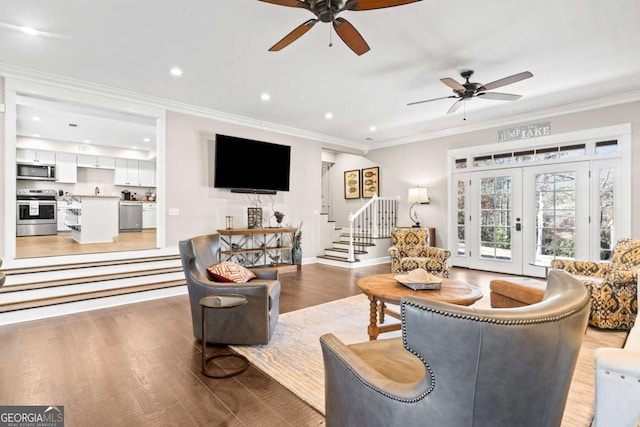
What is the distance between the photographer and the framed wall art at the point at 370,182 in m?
8.49

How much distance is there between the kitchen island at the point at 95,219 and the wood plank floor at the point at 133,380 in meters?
3.57

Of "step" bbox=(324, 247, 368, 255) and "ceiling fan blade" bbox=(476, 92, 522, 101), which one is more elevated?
"ceiling fan blade" bbox=(476, 92, 522, 101)

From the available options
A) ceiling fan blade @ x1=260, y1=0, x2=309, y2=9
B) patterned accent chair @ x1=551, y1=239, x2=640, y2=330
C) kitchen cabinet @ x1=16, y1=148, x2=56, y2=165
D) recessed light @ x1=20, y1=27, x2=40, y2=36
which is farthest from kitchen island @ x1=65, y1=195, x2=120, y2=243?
patterned accent chair @ x1=551, y1=239, x2=640, y2=330

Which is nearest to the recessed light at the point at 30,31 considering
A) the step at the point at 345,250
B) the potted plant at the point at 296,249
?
the potted plant at the point at 296,249

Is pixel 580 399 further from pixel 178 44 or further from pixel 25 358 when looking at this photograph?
pixel 178 44

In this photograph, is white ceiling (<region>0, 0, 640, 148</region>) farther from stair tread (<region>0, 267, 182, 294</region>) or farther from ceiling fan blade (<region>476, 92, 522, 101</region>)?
stair tread (<region>0, 267, 182, 294</region>)

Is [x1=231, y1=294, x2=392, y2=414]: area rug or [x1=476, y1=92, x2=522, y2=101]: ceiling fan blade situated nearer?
[x1=231, y1=294, x2=392, y2=414]: area rug

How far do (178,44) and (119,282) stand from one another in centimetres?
319

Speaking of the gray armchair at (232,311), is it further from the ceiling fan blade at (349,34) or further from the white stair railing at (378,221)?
the white stair railing at (378,221)

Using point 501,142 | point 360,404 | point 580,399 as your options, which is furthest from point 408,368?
point 501,142

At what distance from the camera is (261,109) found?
5.77 metres

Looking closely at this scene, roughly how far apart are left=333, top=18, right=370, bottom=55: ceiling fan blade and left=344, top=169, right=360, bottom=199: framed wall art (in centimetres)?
614

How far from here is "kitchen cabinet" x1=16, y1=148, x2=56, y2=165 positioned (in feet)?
27.7

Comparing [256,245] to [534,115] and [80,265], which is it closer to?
[80,265]
